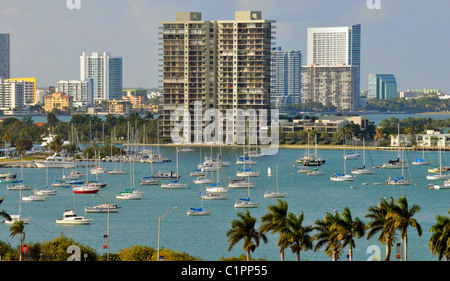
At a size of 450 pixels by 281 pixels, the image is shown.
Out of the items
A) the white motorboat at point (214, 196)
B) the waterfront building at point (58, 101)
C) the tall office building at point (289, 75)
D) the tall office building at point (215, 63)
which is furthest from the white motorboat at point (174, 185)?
the tall office building at point (289, 75)

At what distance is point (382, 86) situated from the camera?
166500mm

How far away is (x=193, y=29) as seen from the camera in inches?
2328

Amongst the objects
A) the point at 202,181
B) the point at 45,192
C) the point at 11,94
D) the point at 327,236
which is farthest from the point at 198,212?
the point at 11,94

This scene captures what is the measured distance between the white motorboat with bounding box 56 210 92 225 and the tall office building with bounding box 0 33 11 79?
8181 cm

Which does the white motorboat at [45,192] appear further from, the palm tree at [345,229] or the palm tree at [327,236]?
the palm tree at [345,229]

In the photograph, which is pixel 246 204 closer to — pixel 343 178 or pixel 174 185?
pixel 174 185

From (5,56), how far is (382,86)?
80685 mm

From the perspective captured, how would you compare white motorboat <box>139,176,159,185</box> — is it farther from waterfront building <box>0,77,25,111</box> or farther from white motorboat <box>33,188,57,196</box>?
waterfront building <box>0,77,25,111</box>

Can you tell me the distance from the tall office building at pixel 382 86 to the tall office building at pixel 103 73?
180 feet

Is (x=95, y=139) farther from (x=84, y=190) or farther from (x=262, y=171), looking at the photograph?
(x=84, y=190)

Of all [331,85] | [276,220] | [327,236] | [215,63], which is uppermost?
[331,85]

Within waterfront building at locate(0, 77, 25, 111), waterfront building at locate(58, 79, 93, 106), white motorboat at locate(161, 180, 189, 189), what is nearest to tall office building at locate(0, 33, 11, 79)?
waterfront building at locate(0, 77, 25, 111)

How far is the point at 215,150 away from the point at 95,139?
1194cm
